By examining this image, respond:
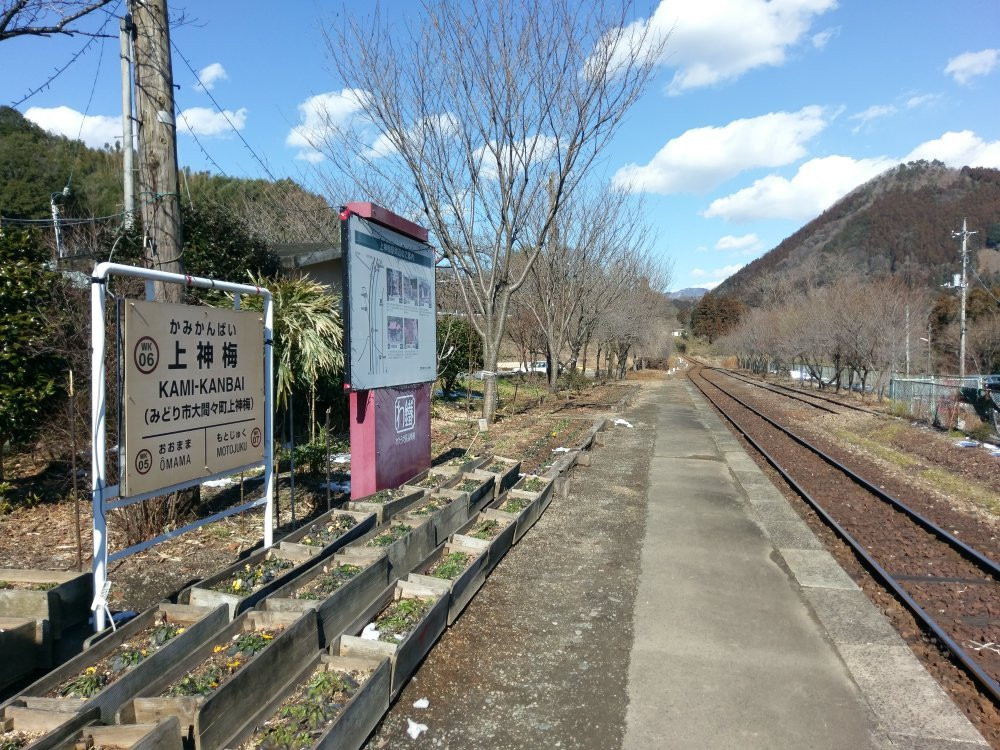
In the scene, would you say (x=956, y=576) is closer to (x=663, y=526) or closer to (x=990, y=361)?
(x=663, y=526)

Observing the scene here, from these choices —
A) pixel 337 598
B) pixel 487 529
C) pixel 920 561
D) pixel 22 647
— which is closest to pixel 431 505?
pixel 487 529

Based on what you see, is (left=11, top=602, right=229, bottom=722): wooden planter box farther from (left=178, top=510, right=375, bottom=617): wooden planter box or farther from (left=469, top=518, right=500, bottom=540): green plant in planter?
(left=469, top=518, right=500, bottom=540): green plant in planter

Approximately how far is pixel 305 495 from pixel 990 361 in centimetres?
4839

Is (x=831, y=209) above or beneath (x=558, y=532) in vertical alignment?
above

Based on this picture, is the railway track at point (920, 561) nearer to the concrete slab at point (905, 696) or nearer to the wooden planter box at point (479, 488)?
the concrete slab at point (905, 696)

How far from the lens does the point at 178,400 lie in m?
4.91

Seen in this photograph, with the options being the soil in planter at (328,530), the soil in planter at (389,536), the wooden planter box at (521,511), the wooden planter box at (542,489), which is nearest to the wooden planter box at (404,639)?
the soil in planter at (389,536)

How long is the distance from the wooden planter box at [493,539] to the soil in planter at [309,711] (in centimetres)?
233

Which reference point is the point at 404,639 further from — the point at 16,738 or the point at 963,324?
the point at 963,324

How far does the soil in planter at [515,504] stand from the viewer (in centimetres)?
809

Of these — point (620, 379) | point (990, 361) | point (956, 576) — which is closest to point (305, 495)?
point (956, 576)

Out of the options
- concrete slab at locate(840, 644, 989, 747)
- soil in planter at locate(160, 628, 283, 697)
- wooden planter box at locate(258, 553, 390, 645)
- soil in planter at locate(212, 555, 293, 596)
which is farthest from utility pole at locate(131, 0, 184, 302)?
concrete slab at locate(840, 644, 989, 747)

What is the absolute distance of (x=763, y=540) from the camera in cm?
816

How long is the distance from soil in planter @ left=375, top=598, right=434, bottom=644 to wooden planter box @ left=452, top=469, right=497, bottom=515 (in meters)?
2.58
